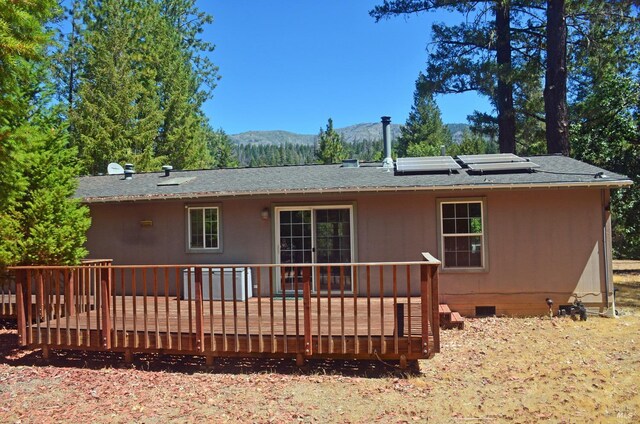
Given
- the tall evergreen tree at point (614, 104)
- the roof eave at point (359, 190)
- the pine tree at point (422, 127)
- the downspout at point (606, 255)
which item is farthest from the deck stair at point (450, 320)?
the pine tree at point (422, 127)

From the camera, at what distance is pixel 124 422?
4.27 m

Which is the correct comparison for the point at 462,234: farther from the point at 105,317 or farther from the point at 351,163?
the point at 105,317

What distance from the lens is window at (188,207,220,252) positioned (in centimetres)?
920

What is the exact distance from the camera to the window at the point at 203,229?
9.20 metres

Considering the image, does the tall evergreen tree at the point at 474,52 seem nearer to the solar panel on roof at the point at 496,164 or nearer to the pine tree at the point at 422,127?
the solar panel on roof at the point at 496,164

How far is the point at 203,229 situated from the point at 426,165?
15.2ft

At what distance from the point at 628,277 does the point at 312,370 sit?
11.7m

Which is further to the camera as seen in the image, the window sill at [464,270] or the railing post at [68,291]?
the window sill at [464,270]

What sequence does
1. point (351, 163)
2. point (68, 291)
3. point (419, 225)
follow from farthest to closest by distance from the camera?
point (351, 163) → point (419, 225) → point (68, 291)

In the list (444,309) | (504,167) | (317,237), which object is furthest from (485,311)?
(317,237)

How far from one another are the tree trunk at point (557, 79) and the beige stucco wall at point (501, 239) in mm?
5941

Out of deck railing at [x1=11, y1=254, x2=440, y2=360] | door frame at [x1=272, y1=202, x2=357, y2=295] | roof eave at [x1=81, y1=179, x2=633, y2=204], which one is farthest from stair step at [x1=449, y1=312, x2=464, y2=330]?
roof eave at [x1=81, y1=179, x2=633, y2=204]

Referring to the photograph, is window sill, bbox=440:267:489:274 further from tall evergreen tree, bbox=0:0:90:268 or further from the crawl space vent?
tall evergreen tree, bbox=0:0:90:268

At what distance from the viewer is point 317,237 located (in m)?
8.84
